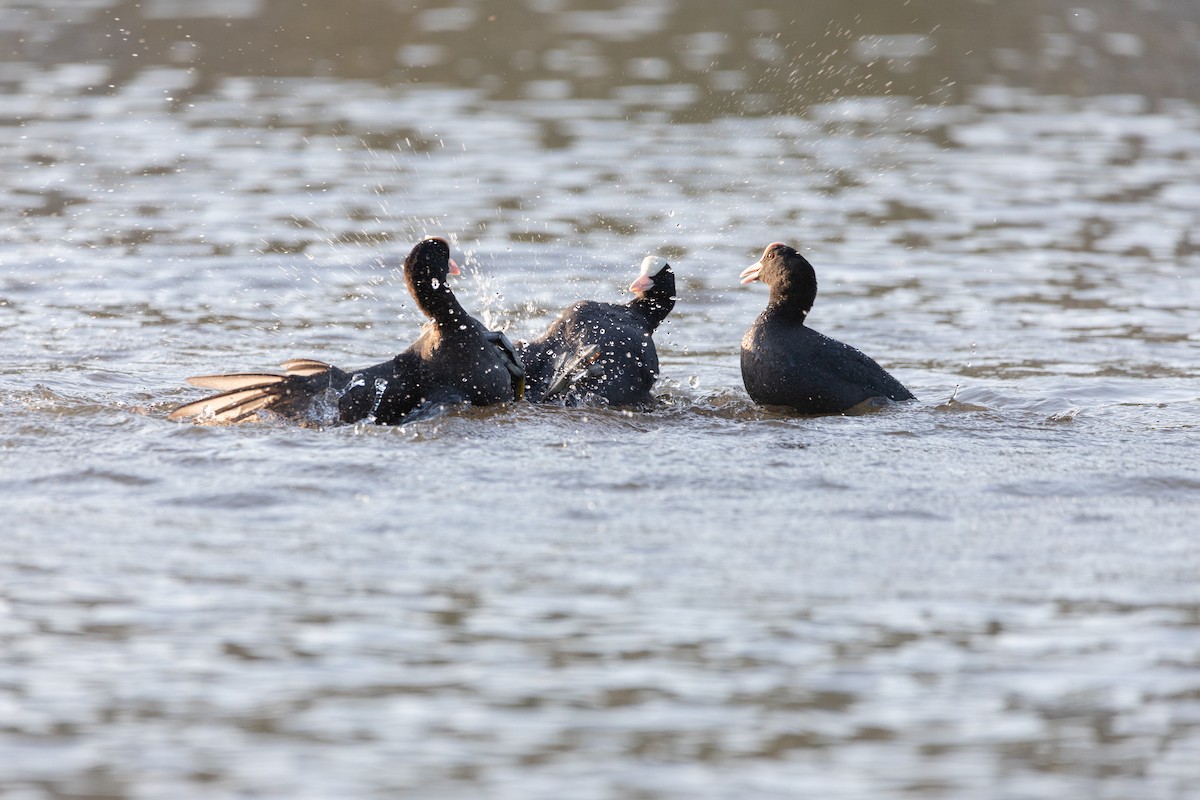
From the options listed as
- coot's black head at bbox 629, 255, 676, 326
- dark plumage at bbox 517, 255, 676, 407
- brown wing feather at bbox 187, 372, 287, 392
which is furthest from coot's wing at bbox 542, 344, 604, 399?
brown wing feather at bbox 187, 372, 287, 392

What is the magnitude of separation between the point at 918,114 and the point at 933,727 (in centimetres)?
1233

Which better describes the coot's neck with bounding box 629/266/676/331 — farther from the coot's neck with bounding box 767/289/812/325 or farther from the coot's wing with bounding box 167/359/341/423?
the coot's wing with bounding box 167/359/341/423

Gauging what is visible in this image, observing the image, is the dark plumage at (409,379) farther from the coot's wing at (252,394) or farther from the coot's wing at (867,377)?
the coot's wing at (867,377)

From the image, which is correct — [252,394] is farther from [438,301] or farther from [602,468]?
[602,468]

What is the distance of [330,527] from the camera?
5.43 metres

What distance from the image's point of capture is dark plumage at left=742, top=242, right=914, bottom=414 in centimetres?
780

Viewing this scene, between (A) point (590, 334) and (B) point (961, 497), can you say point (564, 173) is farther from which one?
(B) point (961, 497)

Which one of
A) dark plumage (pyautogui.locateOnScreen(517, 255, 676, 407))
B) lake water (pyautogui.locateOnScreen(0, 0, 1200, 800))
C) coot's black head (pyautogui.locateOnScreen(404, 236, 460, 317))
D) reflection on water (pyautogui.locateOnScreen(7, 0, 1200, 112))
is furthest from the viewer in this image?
reflection on water (pyautogui.locateOnScreen(7, 0, 1200, 112))

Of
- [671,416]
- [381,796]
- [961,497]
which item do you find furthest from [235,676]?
[671,416]

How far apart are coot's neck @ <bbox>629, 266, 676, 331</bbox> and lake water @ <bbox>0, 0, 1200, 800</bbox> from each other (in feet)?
1.20

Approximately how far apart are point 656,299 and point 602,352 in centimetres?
90

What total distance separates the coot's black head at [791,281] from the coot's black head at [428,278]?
168 centimetres

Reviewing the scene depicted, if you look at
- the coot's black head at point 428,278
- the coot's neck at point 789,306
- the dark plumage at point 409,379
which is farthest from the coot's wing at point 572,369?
the coot's neck at point 789,306

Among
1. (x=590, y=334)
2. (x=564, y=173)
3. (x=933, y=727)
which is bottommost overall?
(x=933, y=727)
